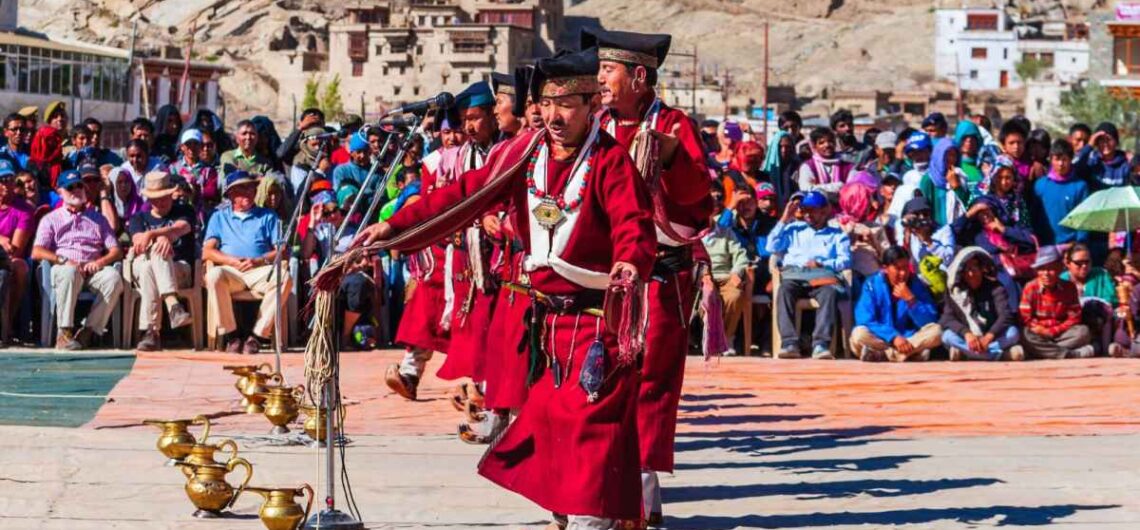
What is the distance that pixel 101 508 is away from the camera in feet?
26.6

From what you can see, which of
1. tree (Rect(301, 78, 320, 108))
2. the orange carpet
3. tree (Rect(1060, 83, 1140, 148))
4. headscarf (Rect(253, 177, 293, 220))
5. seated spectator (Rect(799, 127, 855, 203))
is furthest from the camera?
tree (Rect(301, 78, 320, 108))

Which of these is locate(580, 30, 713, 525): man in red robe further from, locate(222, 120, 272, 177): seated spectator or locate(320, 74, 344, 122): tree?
locate(320, 74, 344, 122): tree

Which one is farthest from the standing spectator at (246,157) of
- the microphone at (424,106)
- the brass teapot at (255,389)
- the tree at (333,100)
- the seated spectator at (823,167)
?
the tree at (333,100)

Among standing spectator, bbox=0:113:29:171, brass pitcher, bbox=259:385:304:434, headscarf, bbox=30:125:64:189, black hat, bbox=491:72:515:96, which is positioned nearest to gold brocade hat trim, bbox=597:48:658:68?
black hat, bbox=491:72:515:96

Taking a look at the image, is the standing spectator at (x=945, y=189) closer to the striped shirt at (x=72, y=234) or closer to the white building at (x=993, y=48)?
the striped shirt at (x=72, y=234)

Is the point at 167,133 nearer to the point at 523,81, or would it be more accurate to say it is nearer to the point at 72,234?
the point at 72,234

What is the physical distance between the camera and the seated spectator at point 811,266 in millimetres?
14531

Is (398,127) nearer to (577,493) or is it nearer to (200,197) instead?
(577,493)

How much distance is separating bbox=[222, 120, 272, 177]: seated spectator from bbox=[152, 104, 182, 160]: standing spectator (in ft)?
3.55

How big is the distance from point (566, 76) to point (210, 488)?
2202 millimetres

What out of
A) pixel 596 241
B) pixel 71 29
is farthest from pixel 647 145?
pixel 71 29

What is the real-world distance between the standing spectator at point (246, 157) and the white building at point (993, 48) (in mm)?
104130

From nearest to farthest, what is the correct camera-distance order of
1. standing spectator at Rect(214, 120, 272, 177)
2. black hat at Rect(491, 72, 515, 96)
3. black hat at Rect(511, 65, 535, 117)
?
black hat at Rect(511, 65, 535, 117) → black hat at Rect(491, 72, 515, 96) → standing spectator at Rect(214, 120, 272, 177)

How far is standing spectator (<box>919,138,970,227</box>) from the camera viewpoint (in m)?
15.4
